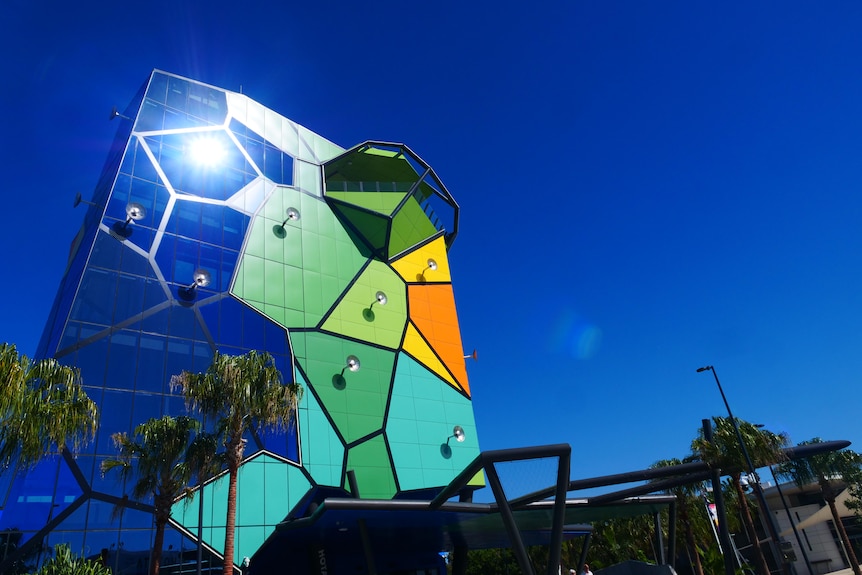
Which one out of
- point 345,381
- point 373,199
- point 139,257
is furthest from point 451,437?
point 139,257

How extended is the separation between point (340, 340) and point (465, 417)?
1013 centimetres

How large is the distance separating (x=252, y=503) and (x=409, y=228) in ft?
75.1

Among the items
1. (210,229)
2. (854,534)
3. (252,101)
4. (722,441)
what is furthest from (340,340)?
(854,534)

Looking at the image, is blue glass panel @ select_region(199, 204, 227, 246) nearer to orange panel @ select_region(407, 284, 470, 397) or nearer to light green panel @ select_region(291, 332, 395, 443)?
light green panel @ select_region(291, 332, 395, 443)

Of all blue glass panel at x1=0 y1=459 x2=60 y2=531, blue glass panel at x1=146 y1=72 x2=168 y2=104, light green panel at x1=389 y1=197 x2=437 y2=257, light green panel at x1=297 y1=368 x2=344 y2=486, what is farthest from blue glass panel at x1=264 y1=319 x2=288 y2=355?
blue glass panel at x1=146 y1=72 x2=168 y2=104

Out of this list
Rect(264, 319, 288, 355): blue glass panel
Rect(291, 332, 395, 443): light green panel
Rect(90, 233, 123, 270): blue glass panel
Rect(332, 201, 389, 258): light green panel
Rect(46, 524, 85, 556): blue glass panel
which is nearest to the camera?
Rect(46, 524, 85, 556): blue glass panel

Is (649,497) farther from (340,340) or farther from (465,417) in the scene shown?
(340,340)

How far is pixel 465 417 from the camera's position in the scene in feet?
122

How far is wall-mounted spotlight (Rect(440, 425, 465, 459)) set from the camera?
34.3 metres

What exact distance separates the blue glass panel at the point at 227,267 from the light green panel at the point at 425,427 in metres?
11.5

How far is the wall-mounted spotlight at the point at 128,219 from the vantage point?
26875 millimetres

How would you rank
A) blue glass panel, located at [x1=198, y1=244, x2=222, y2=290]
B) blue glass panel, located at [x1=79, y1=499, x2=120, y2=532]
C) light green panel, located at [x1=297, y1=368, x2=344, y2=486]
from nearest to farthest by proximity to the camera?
blue glass panel, located at [x1=79, y1=499, x2=120, y2=532]
light green panel, located at [x1=297, y1=368, x2=344, y2=486]
blue glass panel, located at [x1=198, y1=244, x2=222, y2=290]

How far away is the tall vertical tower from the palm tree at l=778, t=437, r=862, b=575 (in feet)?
85.0

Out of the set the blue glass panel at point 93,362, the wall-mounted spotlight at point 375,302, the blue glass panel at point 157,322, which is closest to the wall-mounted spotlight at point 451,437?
the wall-mounted spotlight at point 375,302
